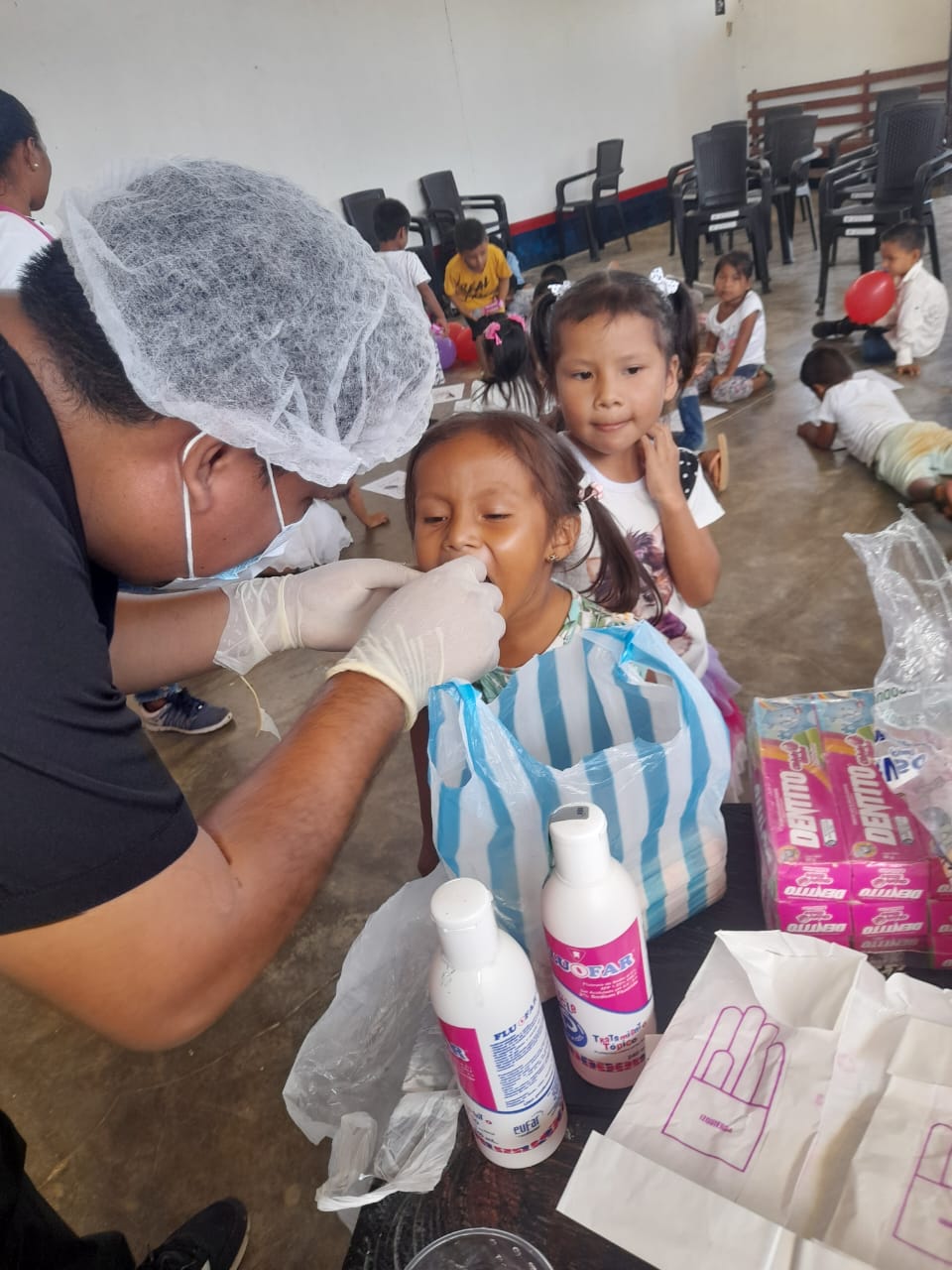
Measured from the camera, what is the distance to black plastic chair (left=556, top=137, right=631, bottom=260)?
8.70 meters

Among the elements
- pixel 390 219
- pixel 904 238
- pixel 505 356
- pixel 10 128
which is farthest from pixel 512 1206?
pixel 390 219

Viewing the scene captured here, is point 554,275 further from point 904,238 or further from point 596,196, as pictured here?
point 596,196

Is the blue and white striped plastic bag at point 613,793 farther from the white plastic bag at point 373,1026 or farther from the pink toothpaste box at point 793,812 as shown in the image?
the white plastic bag at point 373,1026

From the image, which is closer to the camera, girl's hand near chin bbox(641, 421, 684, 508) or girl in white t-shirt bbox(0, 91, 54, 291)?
girl's hand near chin bbox(641, 421, 684, 508)

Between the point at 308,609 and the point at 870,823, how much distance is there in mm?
911

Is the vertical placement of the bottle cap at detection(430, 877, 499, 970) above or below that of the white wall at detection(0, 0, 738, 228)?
below

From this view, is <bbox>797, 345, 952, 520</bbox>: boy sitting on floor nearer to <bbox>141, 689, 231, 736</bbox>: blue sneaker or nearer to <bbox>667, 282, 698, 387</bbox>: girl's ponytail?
<bbox>667, 282, 698, 387</bbox>: girl's ponytail

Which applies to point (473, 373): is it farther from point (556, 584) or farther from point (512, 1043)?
point (512, 1043)

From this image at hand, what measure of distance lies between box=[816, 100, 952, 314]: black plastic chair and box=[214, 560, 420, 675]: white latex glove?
5408 millimetres

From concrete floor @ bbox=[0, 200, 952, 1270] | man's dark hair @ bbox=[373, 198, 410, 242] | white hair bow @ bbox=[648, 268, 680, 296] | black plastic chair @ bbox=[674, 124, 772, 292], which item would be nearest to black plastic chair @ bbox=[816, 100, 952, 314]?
black plastic chair @ bbox=[674, 124, 772, 292]

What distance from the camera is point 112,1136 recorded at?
1.58 metres

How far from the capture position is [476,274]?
6.11 meters

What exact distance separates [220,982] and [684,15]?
1277 cm

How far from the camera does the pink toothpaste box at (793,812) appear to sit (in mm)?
707
